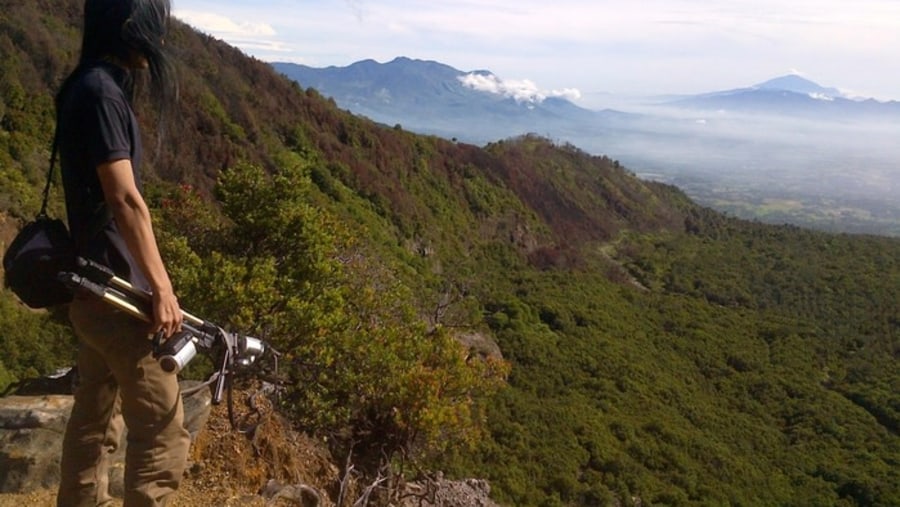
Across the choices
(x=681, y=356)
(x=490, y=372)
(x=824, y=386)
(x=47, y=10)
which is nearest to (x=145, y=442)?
(x=490, y=372)

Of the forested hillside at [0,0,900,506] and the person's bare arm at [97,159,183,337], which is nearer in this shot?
the person's bare arm at [97,159,183,337]

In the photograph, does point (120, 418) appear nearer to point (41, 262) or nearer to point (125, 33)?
point (41, 262)

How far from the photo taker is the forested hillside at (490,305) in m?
7.31

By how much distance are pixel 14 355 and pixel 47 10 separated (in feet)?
67.3

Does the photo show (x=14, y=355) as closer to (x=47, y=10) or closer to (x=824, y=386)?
(x=47, y=10)

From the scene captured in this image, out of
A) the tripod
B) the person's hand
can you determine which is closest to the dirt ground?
the tripod

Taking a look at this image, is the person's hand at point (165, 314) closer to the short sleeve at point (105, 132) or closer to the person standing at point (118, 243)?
the person standing at point (118, 243)

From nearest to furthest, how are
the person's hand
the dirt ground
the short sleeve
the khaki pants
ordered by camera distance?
1. the short sleeve
2. the person's hand
3. the khaki pants
4. the dirt ground

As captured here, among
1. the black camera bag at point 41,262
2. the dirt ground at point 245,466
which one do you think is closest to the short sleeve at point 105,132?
the black camera bag at point 41,262

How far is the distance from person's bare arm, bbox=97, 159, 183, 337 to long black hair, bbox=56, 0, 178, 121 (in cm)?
44

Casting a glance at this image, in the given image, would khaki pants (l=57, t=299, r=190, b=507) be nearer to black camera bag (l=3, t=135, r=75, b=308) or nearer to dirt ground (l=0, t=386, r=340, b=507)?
black camera bag (l=3, t=135, r=75, b=308)

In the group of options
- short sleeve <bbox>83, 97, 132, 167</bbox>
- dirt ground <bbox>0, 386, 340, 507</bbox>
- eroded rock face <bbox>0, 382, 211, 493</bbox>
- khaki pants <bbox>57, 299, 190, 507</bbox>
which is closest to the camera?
short sleeve <bbox>83, 97, 132, 167</bbox>

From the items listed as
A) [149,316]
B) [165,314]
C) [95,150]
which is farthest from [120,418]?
[95,150]

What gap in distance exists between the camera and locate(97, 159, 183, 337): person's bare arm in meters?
2.27
